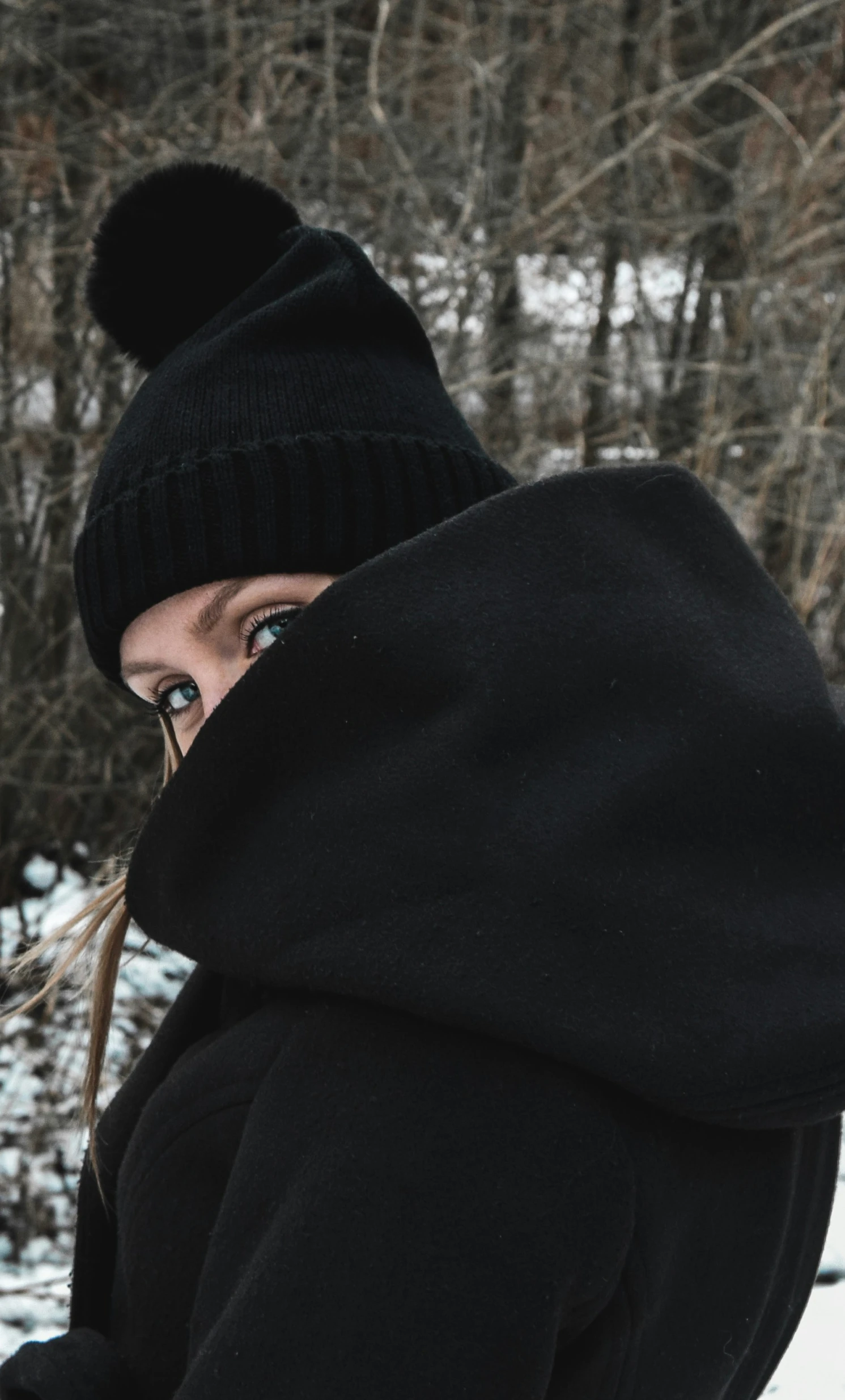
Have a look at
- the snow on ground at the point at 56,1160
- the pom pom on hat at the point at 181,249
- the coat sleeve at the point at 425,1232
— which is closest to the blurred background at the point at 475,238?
the snow on ground at the point at 56,1160

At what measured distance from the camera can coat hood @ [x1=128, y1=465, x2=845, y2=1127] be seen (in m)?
0.70

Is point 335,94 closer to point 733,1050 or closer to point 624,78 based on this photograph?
Result: point 624,78

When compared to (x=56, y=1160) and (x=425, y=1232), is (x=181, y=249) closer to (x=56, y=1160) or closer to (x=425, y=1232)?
(x=425, y=1232)

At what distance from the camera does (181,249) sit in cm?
126

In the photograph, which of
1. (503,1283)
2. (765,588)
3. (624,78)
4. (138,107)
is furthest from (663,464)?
(624,78)

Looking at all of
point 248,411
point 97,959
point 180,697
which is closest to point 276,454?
point 248,411

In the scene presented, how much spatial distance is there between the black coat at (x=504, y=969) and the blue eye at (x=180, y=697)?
1.10ft

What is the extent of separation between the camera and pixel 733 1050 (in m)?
0.70

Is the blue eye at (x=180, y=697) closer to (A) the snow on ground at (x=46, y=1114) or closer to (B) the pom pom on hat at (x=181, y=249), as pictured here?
(B) the pom pom on hat at (x=181, y=249)

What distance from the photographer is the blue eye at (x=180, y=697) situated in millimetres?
1193

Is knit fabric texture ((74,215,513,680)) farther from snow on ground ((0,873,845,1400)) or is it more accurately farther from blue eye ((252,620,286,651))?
snow on ground ((0,873,845,1400))

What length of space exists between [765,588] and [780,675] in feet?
0.37

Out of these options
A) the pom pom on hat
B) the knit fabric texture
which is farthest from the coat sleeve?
the pom pom on hat

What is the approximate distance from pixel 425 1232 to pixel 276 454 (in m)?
0.70
